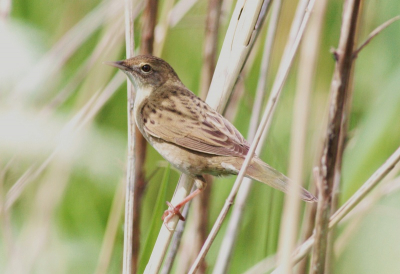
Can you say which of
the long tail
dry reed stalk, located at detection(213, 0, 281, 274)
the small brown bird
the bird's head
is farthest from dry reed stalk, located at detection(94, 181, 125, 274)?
the long tail

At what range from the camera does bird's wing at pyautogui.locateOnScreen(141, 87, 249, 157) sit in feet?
8.18

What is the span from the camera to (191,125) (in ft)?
8.62

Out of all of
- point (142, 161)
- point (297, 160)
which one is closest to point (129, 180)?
point (142, 161)

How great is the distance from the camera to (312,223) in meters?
2.42

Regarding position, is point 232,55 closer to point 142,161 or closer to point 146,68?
point 146,68

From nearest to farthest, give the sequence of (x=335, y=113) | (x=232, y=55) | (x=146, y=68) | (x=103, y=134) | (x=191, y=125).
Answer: (x=335, y=113), (x=232, y=55), (x=191, y=125), (x=146, y=68), (x=103, y=134)

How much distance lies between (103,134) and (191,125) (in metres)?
0.77

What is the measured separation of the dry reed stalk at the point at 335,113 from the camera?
1.55 meters

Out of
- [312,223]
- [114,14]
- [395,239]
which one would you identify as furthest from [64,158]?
[395,239]

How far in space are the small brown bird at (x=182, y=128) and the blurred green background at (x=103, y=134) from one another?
18 centimetres

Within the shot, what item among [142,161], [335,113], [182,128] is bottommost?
[335,113]

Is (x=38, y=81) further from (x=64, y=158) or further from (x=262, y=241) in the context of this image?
(x=262, y=241)

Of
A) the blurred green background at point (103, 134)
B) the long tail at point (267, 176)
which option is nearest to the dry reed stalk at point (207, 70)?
the blurred green background at point (103, 134)

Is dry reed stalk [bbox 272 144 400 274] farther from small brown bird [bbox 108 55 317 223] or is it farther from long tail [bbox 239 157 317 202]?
small brown bird [bbox 108 55 317 223]
